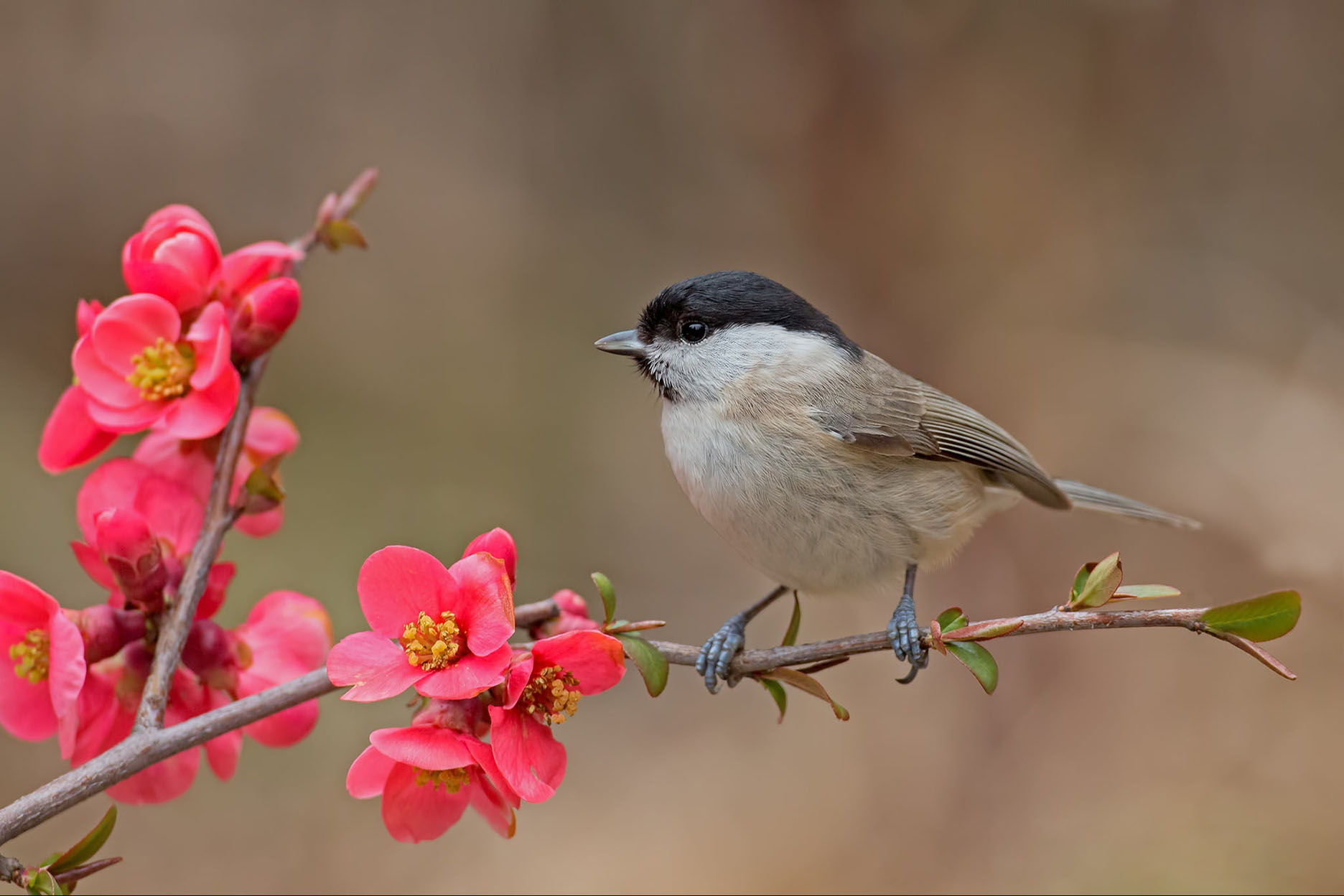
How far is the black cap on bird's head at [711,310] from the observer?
160cm

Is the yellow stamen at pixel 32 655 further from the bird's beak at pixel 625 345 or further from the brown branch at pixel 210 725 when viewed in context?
the bird's beak at pixel 625 345

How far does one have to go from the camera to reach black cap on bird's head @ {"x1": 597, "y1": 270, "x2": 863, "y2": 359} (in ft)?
5.24

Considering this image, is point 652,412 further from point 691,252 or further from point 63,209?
point 63,209


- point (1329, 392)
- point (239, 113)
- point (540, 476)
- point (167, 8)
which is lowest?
point (540, 476)

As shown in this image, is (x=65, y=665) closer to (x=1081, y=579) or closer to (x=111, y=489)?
(x=111, y=489)

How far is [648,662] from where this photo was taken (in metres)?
0.96

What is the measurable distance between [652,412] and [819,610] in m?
0.81

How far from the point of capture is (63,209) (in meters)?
3.09

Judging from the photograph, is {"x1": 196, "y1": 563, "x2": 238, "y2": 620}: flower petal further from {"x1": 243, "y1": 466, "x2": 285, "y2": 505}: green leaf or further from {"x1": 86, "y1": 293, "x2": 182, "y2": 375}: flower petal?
{"x1": 86, "y1": 293, "x2": 182, "y2": 375}: flower petal

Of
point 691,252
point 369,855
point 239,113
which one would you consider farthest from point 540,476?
point 239,113

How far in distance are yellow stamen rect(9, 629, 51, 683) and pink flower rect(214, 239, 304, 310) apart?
39 centimetres

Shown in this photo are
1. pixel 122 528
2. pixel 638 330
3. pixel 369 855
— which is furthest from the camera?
pixel 369 855

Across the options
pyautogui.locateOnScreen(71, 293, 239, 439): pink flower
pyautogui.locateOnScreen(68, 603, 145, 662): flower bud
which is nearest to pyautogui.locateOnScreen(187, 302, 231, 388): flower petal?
pyautogui.locateOnScreen(71, 293, 239, 439): pink flower

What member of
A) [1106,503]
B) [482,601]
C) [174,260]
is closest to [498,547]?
[482,601]
